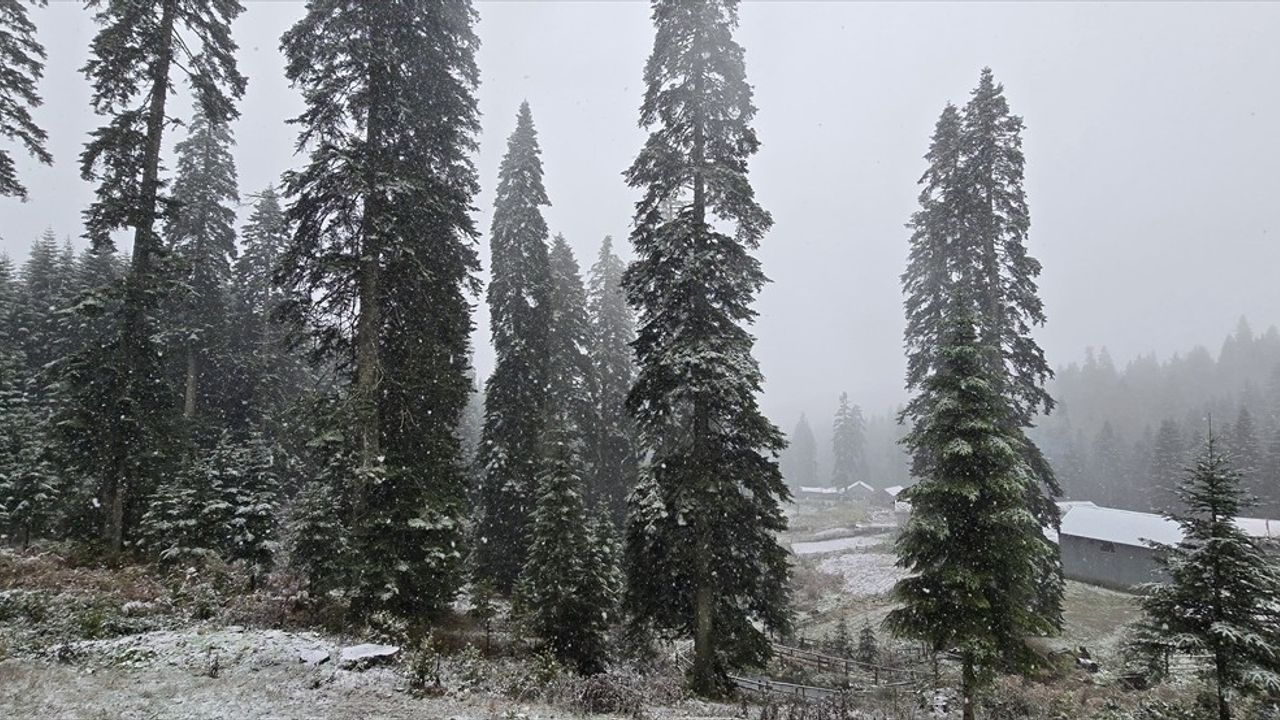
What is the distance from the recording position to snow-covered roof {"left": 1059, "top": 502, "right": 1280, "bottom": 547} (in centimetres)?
4153

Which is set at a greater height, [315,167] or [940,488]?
[315,167]

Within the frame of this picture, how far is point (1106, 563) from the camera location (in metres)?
43.1

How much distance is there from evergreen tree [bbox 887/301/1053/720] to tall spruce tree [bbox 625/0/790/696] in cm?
310

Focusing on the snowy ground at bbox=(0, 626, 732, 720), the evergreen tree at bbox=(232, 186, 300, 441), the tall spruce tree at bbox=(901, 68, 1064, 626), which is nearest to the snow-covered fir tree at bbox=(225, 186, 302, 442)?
the evergreen tree at bbox=(232, 186, 300, 441)

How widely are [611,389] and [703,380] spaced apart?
22272 millimetres

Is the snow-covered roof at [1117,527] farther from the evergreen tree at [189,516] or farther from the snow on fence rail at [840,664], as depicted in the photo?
the evergreen tree at [189,516]

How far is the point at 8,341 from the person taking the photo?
38.3 m

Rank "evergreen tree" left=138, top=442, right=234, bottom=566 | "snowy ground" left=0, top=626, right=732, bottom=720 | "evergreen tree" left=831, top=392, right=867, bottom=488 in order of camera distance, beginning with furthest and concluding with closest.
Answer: "evergreen tree" left=831, top=392, right=867, bottom=488
"evergreen tree" left=138, top=442, right=234, bottom=566
"snowy ground" left=0, top=626, right=732, bottom=720

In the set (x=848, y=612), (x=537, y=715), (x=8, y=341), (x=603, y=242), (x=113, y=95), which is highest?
(x=603, y=242)

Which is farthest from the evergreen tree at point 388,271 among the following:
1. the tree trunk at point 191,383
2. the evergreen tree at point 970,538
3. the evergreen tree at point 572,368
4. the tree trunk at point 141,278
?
the tree trunk at point 191,383

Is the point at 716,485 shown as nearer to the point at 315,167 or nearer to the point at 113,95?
the point at 315,167

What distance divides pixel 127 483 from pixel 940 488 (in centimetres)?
2003

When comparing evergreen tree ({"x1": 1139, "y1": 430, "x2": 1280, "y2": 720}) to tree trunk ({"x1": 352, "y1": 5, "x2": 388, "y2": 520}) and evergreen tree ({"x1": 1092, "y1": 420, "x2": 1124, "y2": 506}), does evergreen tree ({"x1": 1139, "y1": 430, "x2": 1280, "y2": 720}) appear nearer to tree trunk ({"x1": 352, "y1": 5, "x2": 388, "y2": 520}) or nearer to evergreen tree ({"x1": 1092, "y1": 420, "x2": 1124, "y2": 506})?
tree trunk ({"x1": 352, "y1": 5, "x2": 388, "y2": 520})

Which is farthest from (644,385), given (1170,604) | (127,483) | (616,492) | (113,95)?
(616,492)
